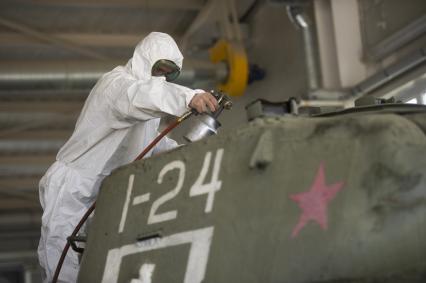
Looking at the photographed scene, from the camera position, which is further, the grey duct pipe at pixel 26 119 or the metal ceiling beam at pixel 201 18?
the grey duct pipe at pixel 26 119

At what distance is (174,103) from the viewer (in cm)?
421

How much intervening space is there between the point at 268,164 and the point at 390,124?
1.53 ft

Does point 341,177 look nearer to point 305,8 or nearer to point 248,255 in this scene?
point 248,255

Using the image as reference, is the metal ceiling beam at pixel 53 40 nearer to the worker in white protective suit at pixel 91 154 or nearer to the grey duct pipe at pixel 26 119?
the grey duct pipe at pixel 26 119

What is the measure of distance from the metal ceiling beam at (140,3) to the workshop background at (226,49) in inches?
0.5

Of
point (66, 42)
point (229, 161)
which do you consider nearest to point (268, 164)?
point (229, 161)

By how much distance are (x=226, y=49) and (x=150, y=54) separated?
196 inches

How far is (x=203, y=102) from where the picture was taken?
162 inches

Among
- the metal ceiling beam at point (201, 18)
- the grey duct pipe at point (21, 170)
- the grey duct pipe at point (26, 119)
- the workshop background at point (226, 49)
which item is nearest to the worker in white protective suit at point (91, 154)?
the workshop background at point (226, 49)

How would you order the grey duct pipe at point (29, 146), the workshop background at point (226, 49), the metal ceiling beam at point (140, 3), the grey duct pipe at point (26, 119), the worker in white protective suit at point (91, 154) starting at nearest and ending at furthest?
the worker in white protective suit at point (91, 154), the workshop background at point (226, 49), the metal ceiling beam at point (140, 3), the grey duct pipe at point (26, 119), the grey duct pipe at point (29, 146)

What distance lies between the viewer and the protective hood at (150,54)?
201 inches

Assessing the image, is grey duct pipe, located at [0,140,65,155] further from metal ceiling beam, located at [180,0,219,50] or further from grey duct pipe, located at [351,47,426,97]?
grey duct pipe, located at [351,47,426,97]

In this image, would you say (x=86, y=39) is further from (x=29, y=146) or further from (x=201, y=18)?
(x=29, y=146)

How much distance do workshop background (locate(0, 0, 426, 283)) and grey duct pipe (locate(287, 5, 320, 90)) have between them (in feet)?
0.04
